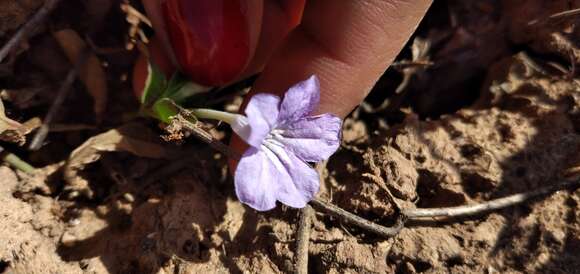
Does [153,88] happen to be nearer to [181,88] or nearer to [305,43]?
[181,88]

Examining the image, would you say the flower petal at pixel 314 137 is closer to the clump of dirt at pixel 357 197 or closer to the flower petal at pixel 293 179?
the flower petal at pixel 293 179

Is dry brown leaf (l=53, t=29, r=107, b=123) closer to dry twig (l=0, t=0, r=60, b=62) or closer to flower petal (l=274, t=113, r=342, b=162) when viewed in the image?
dry twig (l=0, t=0, r=60, b=62)

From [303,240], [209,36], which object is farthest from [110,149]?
[303,240]

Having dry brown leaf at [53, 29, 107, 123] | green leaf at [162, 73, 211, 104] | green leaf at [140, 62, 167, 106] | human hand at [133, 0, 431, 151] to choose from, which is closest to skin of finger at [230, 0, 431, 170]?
human hand at [133, 0, 431, 151]

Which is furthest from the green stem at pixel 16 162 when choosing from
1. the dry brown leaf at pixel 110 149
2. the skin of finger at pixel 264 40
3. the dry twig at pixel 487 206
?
the dry twig at pixel 487 206

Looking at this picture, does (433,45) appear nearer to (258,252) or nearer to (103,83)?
(258,252)

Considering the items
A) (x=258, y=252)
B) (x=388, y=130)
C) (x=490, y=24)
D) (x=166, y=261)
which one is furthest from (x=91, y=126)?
(x=490, y=24)
